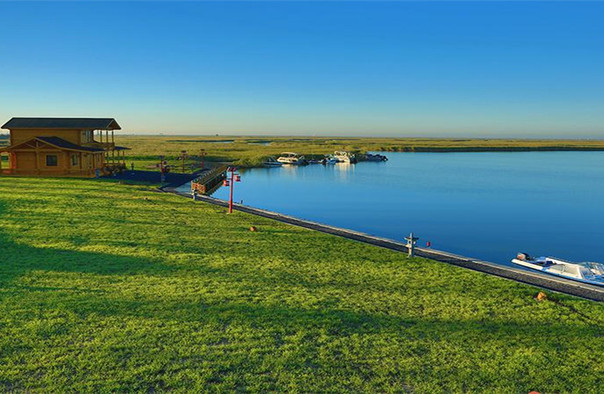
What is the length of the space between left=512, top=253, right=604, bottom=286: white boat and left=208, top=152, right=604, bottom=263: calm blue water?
2.45 metres

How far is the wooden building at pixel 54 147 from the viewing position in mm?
43531

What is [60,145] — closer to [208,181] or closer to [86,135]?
[86,135]

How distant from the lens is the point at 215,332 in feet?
32.4

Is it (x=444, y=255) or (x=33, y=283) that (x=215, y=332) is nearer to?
(x=33, y=283)

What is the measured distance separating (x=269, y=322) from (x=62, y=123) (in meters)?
46.9

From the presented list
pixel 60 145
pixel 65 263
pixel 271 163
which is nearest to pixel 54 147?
pixel 60 145

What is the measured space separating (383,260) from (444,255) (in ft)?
11.5

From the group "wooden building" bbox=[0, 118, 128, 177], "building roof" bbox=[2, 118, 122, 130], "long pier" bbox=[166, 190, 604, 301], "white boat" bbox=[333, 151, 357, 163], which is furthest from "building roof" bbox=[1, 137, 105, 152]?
"white boat" bbox=[333, 151, 357, 163]

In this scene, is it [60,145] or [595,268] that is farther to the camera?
[60,145]

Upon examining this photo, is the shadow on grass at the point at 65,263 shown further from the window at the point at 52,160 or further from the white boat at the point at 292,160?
the white boat at the point at 292,160

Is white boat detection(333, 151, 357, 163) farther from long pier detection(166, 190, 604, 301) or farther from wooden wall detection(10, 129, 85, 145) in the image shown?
long pier detection(166, 190, 604, 301)

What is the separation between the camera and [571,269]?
1881 centimetres

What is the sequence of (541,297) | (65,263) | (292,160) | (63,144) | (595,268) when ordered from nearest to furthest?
(541,297), (65,263), (595,268), (63,144), (292,160)

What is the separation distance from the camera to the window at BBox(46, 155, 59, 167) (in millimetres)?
44406
